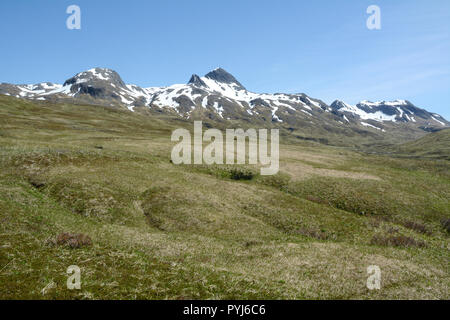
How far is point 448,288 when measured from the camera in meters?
19.6

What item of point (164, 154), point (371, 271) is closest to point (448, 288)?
point (371, 271)

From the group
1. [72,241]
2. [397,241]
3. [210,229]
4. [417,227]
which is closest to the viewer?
[72,241]

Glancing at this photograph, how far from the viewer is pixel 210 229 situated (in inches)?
1259

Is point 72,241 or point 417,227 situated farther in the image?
point 417,227

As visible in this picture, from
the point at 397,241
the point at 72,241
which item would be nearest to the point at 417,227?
the point at 397,241

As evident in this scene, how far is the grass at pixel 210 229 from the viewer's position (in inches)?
677

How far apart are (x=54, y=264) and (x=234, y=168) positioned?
141 feet

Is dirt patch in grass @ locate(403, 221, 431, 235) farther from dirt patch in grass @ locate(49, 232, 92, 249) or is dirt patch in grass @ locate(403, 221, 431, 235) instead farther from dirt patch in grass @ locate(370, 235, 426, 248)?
dirt patch in grass @ locate(49, 232, 92, 249)

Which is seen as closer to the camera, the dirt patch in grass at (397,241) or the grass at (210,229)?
the grass at (210,229)

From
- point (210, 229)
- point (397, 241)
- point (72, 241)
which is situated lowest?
point (397, 241)

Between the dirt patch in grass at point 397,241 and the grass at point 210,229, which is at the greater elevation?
the grass at point 210,229

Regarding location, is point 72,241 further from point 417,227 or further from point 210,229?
point 417,227

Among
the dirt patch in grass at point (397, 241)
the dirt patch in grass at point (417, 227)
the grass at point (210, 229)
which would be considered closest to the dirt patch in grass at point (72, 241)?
the grass at point (210, 229)

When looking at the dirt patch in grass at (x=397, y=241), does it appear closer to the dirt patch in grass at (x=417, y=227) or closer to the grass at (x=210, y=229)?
the grass at (x=210, y=229)
